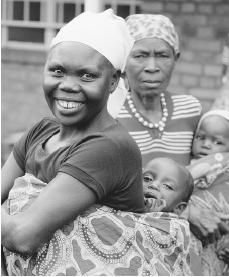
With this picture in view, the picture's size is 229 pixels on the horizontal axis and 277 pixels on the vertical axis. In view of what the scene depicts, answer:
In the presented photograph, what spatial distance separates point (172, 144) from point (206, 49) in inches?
215

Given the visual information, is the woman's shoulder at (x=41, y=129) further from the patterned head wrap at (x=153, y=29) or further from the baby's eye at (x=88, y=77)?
the patterned head wrap at (x=153, y=29)

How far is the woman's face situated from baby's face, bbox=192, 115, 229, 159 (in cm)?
155

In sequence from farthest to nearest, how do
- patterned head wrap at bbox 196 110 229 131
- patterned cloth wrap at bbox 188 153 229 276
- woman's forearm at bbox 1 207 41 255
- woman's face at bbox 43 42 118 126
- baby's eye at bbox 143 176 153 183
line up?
patterned head wrap at bbox 196 110 229 131
patterned cloth wrap at bbox 188 153 229 276
baby's eye at bbox 143 176 153 183
woman's face at bbox 43 42 118 126
woman's forearm at bbox 1 207 41 255

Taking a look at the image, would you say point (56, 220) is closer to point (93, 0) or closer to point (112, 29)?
point (112, 29)

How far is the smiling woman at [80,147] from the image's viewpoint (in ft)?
9.71

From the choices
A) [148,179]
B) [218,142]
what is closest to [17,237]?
[148,179]

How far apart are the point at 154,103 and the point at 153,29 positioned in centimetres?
44

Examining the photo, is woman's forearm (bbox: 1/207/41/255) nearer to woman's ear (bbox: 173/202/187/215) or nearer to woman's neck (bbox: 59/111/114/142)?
woman's neck (bbox: 59/111/114/142)

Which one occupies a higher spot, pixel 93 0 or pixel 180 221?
pixel 93 0

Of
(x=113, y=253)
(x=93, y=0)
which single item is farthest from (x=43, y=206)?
(x=93, y=0)

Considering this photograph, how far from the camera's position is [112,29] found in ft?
10.7

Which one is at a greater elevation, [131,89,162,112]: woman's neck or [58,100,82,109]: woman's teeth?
[58,100,82,109]: woman's teeth

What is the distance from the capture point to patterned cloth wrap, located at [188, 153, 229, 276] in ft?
13.9

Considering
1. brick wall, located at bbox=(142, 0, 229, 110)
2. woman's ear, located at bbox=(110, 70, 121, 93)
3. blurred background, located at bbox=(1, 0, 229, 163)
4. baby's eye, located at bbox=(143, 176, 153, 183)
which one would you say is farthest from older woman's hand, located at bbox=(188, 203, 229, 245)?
brick wall, located at bbox=(142, 0, 229, 110)
